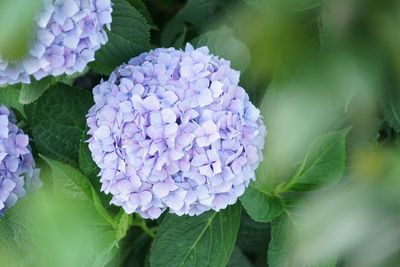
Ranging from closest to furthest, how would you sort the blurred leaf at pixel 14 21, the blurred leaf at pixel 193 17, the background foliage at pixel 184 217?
the blurred leaf at pixel 14 21, the background foliage at pixel 184 217, the blurred leaf at pixel 193 17

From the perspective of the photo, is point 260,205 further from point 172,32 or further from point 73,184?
point 172,32

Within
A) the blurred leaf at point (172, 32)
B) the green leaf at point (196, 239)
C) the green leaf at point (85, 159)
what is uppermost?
the blurred leaf at point (172, 32)

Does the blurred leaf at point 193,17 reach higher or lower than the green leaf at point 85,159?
higher

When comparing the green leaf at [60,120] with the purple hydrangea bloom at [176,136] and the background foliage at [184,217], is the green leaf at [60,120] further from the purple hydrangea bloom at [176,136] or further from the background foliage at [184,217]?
the purple hydrangea bloom at [176,136]

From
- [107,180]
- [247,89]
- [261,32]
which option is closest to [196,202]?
[107,180]

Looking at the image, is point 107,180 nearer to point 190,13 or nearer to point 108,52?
point 108,52

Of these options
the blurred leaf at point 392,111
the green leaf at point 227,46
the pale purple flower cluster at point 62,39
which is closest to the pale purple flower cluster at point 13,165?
the pale purple flower cluster at point 62,39
